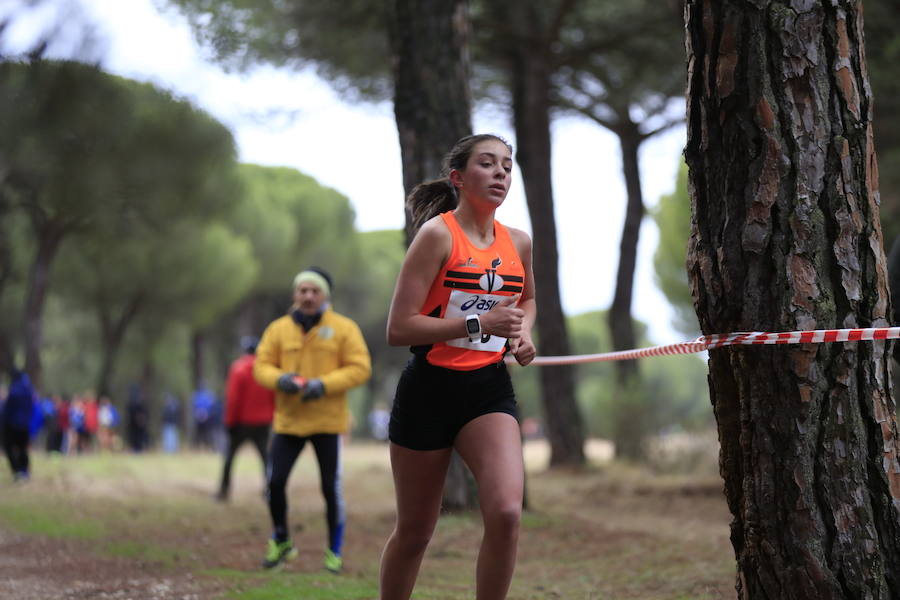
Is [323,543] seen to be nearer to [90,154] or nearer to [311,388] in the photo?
[311,388]

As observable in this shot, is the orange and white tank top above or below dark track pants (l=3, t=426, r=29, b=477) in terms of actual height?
above

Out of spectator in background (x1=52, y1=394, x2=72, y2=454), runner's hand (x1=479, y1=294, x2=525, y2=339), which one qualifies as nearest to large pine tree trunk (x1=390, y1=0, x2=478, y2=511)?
runner's hand (x1=479, y1=294, x2=525, y2=339)

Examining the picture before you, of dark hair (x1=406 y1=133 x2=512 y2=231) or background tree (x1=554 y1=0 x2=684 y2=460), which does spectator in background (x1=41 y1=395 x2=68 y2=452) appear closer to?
background tree (x1=554 y1=0 x2=684 y2=460)

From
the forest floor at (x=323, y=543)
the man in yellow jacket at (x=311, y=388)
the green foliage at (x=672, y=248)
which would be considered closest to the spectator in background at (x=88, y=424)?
the forest floor at (x=323, y=543)

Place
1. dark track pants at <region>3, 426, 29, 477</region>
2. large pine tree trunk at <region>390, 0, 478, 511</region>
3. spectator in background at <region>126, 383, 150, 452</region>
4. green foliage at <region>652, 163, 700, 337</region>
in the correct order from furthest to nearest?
spectator in background at <region>126, 383, 150, 452</region> < green foliage at <region>652, 163, 700, 337</region> < dark track pants at <region>3, 426, 29, 477</region> < large pine tree trunk at <region>390, 0, 478, 511</region>

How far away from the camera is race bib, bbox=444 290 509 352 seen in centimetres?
382

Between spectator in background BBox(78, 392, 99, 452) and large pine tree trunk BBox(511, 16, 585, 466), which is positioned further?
spectator in background BBox(78, 392, 99, 452)

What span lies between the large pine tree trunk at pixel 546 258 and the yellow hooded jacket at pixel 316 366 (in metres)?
9.14

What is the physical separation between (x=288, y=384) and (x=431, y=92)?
3.28m

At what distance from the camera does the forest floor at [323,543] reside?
5.86 meters

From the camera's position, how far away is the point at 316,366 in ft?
21.8

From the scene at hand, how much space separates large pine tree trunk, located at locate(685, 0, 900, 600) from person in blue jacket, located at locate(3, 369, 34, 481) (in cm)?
1184

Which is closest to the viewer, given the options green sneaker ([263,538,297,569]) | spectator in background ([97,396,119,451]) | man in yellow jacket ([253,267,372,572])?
man in yellow jacket ([253,267,372,572])

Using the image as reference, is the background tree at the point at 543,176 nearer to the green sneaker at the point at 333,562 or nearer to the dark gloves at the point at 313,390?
the green sneaker at the point at 333,562
